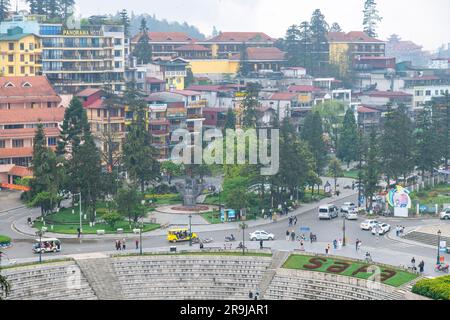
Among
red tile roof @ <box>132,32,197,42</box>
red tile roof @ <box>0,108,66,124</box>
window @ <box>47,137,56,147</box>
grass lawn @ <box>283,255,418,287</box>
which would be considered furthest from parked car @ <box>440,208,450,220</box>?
red tile roof @ <box>132,32,197,42</box>

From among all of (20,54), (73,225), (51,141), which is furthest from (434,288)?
(20,54)

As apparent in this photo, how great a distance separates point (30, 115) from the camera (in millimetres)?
104188

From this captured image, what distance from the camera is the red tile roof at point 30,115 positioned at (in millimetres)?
102375

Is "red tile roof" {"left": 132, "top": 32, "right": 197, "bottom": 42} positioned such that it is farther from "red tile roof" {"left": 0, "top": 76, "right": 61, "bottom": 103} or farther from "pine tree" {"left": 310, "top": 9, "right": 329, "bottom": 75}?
"red tile roof" {"left": 0, "top": 76, "right": 61, "bottom": 103}

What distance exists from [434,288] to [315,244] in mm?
15958

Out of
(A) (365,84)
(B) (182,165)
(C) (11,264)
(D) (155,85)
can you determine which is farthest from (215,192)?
(A) (365,84)

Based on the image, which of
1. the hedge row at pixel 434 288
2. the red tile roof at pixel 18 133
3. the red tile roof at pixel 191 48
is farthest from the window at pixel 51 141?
the red tile roof at pixel 191 48

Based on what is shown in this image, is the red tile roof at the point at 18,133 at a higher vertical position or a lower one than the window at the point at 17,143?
higher

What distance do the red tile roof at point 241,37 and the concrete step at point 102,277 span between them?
11237cm

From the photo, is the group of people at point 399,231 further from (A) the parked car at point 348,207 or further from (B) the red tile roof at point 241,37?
(B) the red tile roof at point 241,37

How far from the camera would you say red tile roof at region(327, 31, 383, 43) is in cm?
17250

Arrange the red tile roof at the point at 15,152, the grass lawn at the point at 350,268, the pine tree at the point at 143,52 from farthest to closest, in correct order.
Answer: the pine tree at the point at 143,52 < the red tile roof at the point at 15,152 < the grass lawn at the point at 350,268

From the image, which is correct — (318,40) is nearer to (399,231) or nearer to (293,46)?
(293,46)

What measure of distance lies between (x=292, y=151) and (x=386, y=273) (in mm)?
26827
